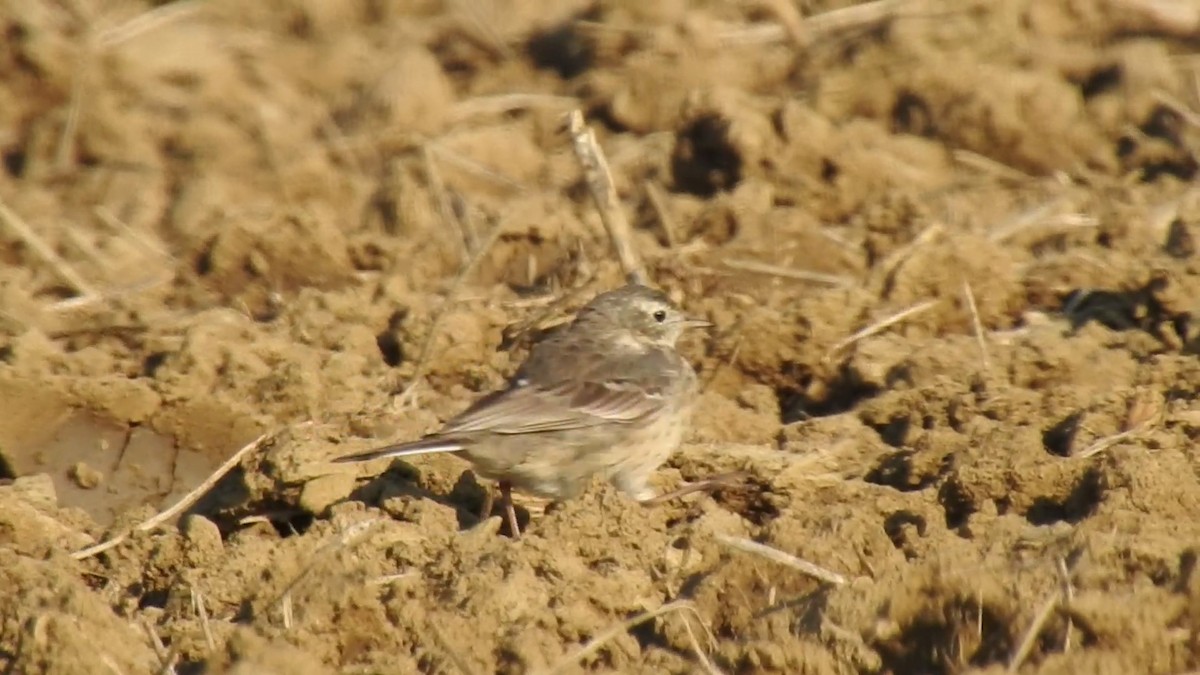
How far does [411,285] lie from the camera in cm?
844

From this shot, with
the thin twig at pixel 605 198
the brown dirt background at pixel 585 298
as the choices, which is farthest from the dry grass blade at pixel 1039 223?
the thin twig at pixel 605 198

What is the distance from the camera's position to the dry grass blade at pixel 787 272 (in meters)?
8.20

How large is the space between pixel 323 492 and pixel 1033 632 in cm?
267

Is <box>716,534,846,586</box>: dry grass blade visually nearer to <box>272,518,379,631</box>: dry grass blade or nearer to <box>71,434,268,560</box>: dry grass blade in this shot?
<box>272,518,379,631</box>: dry grass blade

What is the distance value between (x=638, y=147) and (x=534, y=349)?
288 centimetres

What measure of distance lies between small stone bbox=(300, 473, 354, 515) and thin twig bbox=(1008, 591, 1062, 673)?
2.65 metres

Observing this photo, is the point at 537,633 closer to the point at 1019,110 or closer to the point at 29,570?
the point at 29,570

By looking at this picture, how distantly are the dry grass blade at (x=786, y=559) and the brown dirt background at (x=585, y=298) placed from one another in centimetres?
4

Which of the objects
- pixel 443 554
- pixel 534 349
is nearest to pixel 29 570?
pixel 443 554

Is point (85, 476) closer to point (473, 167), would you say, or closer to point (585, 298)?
point (585, 298)

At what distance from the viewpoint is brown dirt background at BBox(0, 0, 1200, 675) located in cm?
538

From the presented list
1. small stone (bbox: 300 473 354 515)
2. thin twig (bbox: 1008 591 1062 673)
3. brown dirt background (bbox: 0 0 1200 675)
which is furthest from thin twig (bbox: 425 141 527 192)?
thin twig (bbox: 1008 591 1062 673)

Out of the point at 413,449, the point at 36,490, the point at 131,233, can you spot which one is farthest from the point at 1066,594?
the point at 131,233

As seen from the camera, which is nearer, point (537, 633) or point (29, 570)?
point (537, 633)
